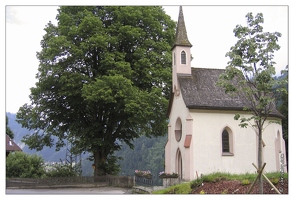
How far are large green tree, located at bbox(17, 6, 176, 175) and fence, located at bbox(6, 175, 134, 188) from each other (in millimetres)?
1738

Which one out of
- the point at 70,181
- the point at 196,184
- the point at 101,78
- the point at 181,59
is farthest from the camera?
the point at 101,78

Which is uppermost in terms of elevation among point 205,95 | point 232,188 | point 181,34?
point 181,34

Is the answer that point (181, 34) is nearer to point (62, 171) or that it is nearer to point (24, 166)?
point (62, 171)

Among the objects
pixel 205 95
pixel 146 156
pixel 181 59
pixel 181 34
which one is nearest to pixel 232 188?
pixel 205 95

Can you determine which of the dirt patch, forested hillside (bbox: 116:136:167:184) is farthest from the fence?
forested hillside (bbox: 116:136:167:184)

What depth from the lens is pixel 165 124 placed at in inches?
1170

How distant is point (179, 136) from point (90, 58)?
10100 mm

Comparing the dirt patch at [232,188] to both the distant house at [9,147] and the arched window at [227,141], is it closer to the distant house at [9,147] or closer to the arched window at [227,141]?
the arched window at [227,141]

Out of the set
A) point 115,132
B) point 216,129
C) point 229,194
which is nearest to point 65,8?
point 115,132

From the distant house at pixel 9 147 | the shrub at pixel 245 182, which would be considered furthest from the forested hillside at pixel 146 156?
the shrub at pixel 245 182

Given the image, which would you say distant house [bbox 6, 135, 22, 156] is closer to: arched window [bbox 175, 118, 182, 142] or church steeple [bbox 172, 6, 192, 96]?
arched window [bbox 175, 118, 182, 142]

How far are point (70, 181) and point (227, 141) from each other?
39.8 ft

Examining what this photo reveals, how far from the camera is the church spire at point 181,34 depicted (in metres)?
27.0

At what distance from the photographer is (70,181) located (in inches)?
1082
